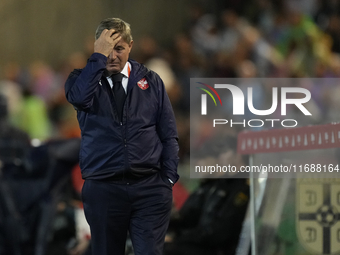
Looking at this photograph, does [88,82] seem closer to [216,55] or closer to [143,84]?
[143,84]

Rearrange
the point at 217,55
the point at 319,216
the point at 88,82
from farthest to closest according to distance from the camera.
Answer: the point at 217,55 < the point at 319,216 < the point at 88,82

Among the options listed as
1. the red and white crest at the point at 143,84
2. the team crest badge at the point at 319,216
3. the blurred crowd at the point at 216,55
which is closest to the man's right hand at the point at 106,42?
the red and white crest at the point at 143,84

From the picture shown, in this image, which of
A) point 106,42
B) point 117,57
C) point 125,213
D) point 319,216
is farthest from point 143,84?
point 319,216

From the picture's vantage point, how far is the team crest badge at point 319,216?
3.60 metres

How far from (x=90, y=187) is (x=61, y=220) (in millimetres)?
2222

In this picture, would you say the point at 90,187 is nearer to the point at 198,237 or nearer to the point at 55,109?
the point at 198,237

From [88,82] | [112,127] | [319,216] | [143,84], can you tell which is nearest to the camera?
[88,82]

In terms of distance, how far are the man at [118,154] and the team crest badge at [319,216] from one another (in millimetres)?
1192

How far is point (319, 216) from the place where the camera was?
142 inches

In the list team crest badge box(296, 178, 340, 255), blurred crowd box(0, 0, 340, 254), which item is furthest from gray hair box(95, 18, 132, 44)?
blurred crowd box(0, 0, 340, 254)

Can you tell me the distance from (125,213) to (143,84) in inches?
24.6

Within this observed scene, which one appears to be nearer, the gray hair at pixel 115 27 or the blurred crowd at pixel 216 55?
the gray hair at pixel 115 27

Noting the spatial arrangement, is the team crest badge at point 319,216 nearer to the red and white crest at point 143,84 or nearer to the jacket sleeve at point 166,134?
the jacket sleeve at point 166,134

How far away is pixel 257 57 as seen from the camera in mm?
6859
